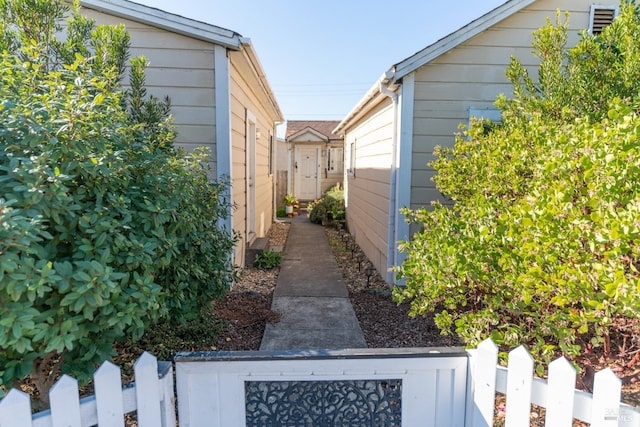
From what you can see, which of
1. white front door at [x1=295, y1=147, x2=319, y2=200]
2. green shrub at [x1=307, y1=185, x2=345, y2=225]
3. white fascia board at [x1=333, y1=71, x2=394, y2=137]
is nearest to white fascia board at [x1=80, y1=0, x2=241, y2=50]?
white fascia board at [x1=333, y1=71, x2=394, y2=137]

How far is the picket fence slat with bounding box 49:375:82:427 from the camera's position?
126 cm

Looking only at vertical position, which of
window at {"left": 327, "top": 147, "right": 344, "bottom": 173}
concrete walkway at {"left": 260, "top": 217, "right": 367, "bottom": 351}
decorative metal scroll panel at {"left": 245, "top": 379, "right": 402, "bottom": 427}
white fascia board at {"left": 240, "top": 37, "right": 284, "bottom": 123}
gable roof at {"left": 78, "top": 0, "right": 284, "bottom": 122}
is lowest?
concrete walkway at {"left": 260, "top": 217, "right": 367, "bottom": 351}

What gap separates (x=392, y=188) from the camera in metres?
5.28

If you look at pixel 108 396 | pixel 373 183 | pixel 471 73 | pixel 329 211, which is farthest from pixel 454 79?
pixel 329 211

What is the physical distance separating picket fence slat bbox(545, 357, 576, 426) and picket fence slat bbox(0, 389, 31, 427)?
1.75 metres

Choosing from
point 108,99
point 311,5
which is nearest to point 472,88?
point 108,99

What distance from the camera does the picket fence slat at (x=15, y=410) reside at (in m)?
1.17

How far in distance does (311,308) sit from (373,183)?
115 inches

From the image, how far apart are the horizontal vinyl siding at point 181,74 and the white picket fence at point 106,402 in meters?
3.60

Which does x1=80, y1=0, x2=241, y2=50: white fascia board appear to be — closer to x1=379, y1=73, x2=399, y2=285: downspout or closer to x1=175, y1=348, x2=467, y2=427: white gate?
x1=379, y1=73, x2=399, y2=285: downspout

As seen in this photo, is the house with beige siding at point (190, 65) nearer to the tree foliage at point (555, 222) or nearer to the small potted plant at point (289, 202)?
the tree foliage at point (555, 222)


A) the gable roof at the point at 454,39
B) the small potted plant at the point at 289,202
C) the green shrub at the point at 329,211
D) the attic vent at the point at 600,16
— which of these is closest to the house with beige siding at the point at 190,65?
the gable roof at the point at 454,39

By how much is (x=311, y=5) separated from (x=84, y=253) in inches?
489

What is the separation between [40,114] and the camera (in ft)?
5.95
